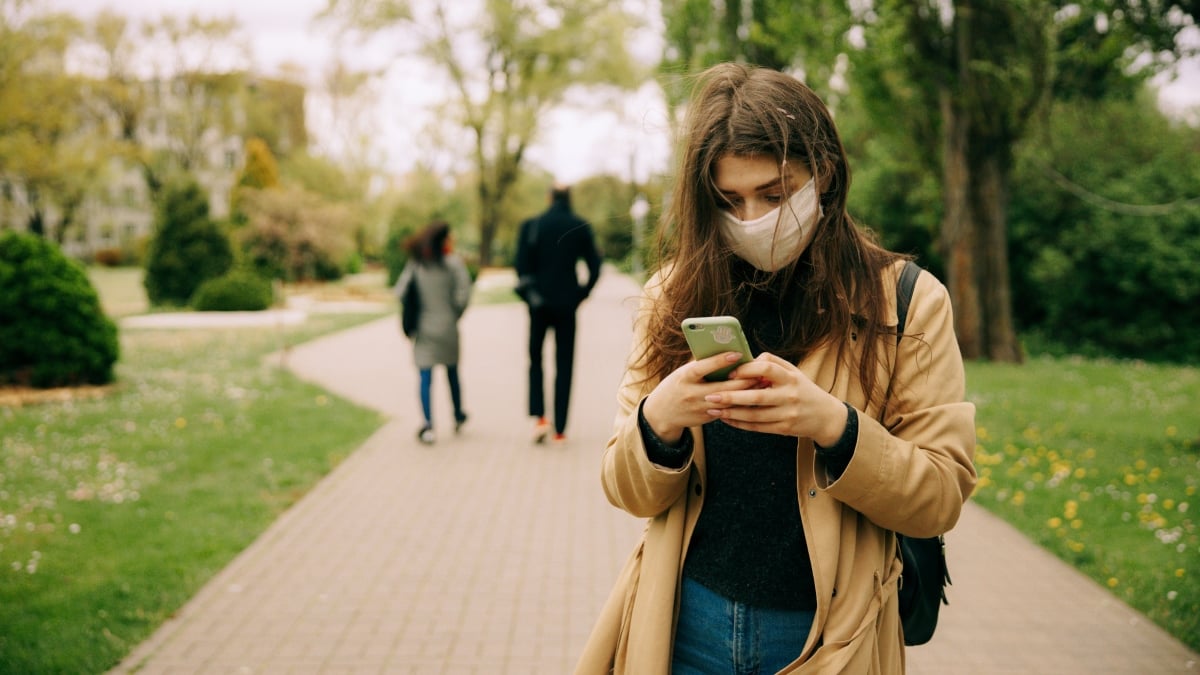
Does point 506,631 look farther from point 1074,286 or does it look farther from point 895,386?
point 1074,286

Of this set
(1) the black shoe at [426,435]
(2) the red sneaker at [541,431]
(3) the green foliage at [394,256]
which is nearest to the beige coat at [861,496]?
(2) the red sneaker at [541,431]

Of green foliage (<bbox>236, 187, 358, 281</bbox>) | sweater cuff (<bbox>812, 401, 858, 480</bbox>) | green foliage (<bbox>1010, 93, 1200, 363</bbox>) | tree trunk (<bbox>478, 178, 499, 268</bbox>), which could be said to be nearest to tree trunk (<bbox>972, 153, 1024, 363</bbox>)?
green foliage (<bbox>1010, 93, 1200, 363</bbox>)

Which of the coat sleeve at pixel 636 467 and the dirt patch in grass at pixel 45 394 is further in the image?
the dirt patch in grass at pixel 45 394

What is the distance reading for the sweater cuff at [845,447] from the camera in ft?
4.81

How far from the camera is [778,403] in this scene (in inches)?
55.3

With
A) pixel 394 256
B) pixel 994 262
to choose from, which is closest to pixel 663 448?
pixel 994 262

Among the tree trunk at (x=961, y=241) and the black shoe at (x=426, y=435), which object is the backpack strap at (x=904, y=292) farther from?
the tree trunk at (x=961, y=241)

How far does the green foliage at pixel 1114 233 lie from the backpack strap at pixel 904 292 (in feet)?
57.0

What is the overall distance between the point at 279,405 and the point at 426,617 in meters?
6.29

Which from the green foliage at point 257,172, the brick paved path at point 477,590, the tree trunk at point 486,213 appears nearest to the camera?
the brick paved path at point 477,590

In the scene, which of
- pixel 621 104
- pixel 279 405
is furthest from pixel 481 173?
pixel 279 405

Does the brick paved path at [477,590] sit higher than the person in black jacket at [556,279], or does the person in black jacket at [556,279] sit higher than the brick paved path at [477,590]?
the person in black jacket at [556,279]

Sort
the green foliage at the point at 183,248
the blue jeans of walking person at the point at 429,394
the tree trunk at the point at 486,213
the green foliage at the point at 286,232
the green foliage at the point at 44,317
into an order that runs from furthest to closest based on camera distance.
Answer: the tree trunk at the point at 486,213
the green foliage at the point at 286,232
the green foliage at the point at 183,248
the green foliage at the point at 44,317
the blue jeans of walking person at the point at 429,394

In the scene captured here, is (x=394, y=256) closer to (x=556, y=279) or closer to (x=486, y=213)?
(x=486, y=213)
